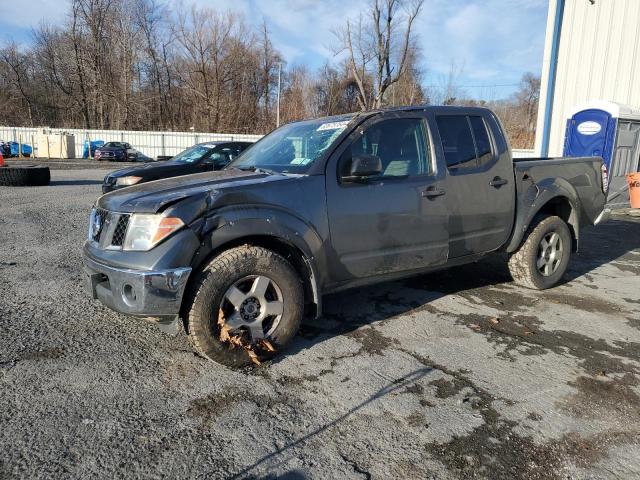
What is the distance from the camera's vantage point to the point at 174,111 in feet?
165

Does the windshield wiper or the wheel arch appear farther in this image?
the windshield wiper

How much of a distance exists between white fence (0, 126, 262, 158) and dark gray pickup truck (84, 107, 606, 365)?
33763mm

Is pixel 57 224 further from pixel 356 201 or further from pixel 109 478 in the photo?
pixel 109 478

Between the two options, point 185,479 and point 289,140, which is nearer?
point 185,479

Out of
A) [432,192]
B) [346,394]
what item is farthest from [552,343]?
Answer: [346,394]

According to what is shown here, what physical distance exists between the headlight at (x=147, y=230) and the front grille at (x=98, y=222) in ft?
1.35

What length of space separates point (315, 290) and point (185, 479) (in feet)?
5.38

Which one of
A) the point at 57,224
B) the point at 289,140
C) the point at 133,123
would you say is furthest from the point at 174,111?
the point at 289,140

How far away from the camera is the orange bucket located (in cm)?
1147

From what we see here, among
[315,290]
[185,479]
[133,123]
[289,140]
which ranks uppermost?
[133,123]

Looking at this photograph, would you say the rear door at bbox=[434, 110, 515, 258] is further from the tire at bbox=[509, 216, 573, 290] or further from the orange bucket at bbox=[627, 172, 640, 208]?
the orange bucket at bbox=[627, 172, 640, 208]

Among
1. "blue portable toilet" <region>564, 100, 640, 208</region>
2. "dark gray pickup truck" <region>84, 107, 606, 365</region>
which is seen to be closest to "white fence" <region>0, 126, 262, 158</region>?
"blue portable toilet" <region>564, 100, 640, 208</region>

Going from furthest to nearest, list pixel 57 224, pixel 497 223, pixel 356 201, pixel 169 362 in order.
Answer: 1. pixel 57 224
2. pixel 497 223
3. pixel 356 201
4. pixel 169 362

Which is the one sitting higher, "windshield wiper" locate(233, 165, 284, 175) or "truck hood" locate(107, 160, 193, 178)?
"windshield wiper" locate(233, 165, 284, 175)
